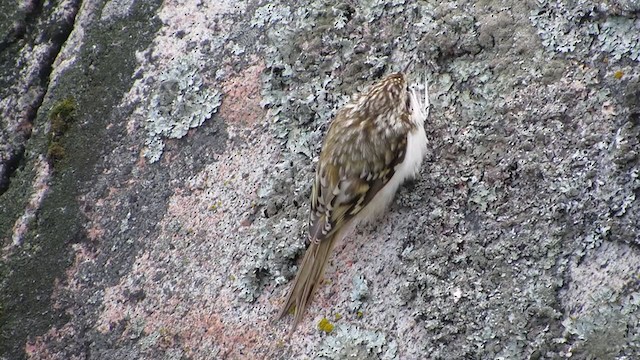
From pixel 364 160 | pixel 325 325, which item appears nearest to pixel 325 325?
pixel 325 325

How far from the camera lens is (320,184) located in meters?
2.35

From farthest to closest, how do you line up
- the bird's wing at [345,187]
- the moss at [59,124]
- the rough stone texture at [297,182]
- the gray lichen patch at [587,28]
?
the moss at [59,124] < the bird's wing at [345,187] < the gray lichen patch at [587,28] < the rough stone texture at [297,182]

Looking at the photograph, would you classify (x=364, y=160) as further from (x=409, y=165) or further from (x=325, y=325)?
(x=325, y=325)

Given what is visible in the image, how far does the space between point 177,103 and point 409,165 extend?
79 centimetres

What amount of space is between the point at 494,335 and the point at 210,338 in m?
0.78

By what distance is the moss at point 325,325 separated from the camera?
6.99 ft

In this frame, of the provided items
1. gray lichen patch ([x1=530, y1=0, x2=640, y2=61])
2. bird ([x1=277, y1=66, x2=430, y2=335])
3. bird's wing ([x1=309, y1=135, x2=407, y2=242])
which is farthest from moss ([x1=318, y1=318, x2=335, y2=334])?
gray lichen patch ([x1=530, y1=0, x2=640, y2=61])

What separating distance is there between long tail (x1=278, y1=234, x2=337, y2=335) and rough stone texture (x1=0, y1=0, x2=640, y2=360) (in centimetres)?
3

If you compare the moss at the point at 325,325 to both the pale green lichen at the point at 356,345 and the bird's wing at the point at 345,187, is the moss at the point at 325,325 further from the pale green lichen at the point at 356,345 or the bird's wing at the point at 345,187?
the bird's wing at the point at 345,187

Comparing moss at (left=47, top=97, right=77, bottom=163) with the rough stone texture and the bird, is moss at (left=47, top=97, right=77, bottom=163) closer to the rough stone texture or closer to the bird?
the rough stone texture

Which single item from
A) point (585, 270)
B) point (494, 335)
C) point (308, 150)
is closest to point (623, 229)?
point (585, 270)

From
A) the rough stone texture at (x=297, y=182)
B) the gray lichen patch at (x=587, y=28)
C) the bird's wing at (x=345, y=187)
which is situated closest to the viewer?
the rough stone texture at (x=297, y=182)

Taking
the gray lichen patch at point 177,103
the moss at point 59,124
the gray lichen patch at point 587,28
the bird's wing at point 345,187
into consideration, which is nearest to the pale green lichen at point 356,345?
the bird's wing at point 345,187

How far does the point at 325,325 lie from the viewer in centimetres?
214
